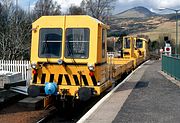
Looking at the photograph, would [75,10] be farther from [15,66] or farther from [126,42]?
[15,66]

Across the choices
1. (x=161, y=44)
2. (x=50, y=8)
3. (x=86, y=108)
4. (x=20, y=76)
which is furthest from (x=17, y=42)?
(x=161, y=44)

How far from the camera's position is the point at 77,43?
1320 cm

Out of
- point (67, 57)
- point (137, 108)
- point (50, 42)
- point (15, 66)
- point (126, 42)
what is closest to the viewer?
point (137, 108)

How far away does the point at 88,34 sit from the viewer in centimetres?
1307

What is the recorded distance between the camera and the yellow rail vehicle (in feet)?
42.6

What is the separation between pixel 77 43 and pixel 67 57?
0.54m

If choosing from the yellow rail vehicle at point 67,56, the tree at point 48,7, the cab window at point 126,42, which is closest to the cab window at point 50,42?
the yellow rail vehicle at point 67,56

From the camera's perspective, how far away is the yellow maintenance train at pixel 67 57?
12992 mm

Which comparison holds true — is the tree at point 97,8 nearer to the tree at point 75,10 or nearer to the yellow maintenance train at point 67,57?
the tree at point 75,10

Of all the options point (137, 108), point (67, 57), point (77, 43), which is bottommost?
point (137, 108)

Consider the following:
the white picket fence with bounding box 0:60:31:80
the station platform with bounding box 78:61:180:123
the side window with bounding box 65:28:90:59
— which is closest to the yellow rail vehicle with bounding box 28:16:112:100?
the side window with bounding box 65:28:90:59

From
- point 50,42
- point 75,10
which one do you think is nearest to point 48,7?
point 75,10

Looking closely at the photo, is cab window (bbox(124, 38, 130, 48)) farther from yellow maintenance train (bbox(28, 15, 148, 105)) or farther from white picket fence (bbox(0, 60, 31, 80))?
Result: yellow maintenance train (bbox(28, 15, 148, 105))

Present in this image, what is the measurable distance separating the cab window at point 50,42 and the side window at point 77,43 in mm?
286
